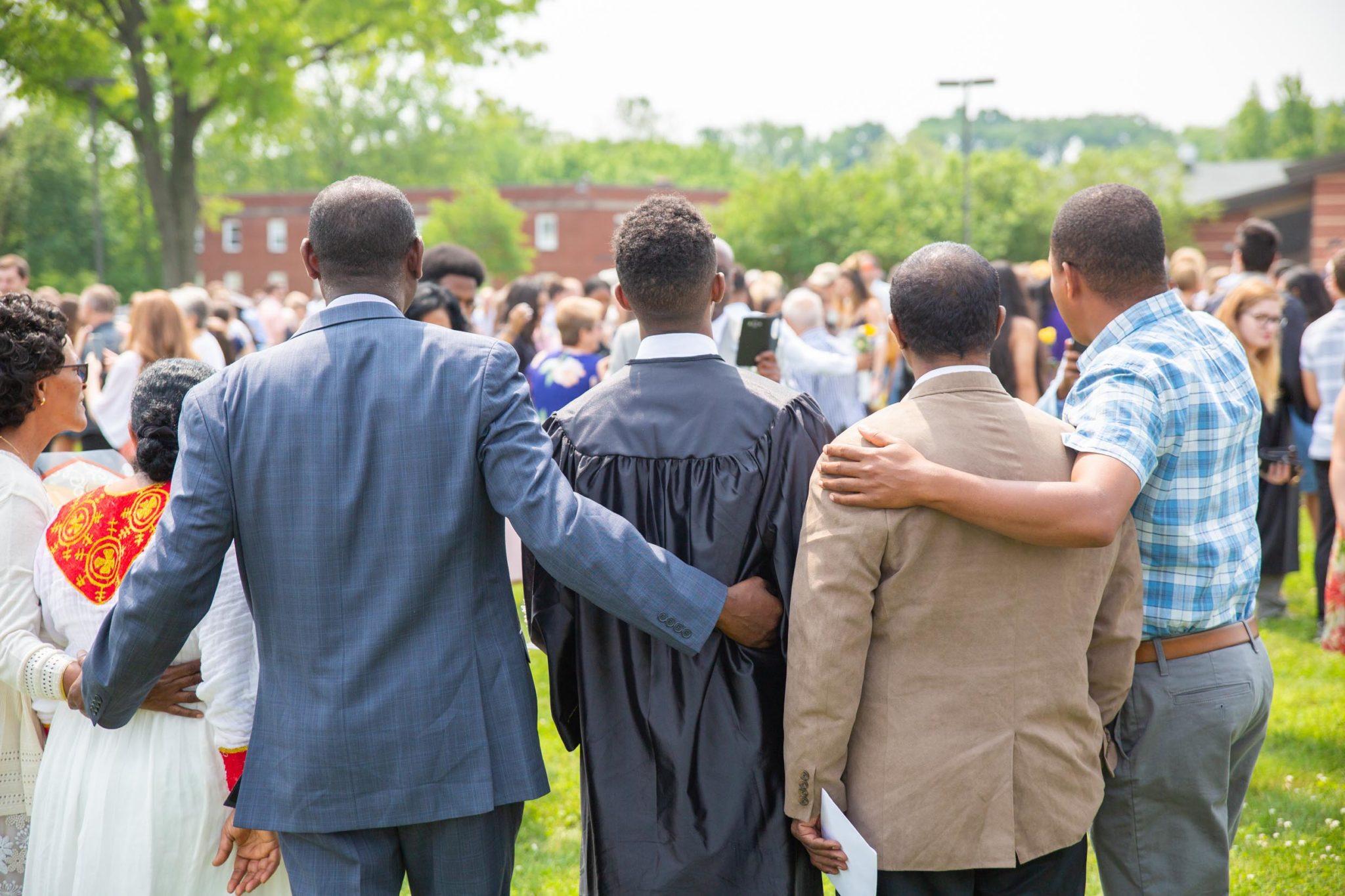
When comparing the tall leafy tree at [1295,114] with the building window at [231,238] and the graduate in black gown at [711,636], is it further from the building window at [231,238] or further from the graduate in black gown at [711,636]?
the graduate in black gown at [711,636]

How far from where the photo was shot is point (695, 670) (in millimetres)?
2648

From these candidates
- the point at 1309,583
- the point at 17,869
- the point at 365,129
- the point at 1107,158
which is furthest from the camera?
the point at 365,129

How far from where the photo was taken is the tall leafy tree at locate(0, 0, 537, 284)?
19.1 meters

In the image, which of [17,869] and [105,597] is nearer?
[105,597]

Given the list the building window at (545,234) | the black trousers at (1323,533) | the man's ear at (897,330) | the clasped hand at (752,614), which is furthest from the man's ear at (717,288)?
the building window at (545,234)

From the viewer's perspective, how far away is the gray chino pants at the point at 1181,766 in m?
2.71

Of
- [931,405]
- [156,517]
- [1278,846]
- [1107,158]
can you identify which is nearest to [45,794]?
[156,517]

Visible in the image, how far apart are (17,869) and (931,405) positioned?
2.80m

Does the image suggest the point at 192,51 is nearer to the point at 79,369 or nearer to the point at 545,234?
the point at 79,369

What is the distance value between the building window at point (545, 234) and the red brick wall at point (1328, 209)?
3453cm

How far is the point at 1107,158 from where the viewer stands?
137 ft

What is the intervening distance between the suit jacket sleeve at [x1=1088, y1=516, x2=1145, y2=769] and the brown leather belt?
127 mm

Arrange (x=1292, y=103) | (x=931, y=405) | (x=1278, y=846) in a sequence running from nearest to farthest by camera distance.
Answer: (x=931, y=405) → (x=1278, y=846) → (x=1292, y=103)

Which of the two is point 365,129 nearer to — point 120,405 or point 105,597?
point 120,405
